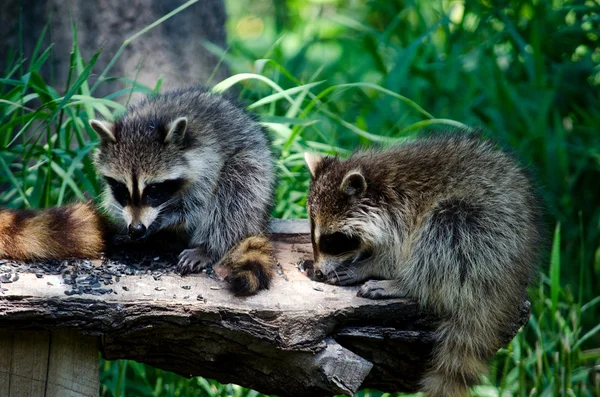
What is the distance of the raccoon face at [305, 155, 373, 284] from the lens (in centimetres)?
357

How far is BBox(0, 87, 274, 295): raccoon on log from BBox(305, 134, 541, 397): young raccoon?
308 millimetres

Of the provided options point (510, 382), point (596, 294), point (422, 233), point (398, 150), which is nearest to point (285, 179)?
point (398, 150)

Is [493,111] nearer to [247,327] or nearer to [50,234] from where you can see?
[247,327]

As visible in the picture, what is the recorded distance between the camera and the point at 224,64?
234 inches

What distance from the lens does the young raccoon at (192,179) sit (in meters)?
3.53

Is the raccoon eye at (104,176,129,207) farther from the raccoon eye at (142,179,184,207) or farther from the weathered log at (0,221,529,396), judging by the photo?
the weathered log at (0,221,529,396)

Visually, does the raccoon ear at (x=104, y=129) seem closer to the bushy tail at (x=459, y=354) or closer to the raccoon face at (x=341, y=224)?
the raccoon face at (x=341, y=224)

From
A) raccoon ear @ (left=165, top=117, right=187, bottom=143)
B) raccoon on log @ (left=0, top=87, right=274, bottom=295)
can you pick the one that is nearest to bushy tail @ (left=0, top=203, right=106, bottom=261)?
raccoon on log @ (left=0, top=87, right=274, bottom=295)

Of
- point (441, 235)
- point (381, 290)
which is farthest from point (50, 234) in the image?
point (441, 235)

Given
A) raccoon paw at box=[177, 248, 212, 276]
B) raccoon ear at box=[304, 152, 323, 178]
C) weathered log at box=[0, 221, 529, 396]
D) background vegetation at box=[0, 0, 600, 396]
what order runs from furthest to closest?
background vegetation at box=[0, 0, 600, 396]
raccoon ear at box=[304, 152, 323, 178]
raccoon paw at box=[177, 248, 212, 276]
weathered log at box=[0, 221, 529, 396]

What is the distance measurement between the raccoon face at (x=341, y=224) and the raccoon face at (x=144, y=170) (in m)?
0.64

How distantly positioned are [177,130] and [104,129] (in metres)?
0.33

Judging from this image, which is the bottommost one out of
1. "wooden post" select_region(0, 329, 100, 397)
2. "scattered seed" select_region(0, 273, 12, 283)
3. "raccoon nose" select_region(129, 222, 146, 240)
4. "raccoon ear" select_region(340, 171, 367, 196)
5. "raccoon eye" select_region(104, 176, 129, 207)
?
"wooden post" select_region(0, 329, 100, 397)

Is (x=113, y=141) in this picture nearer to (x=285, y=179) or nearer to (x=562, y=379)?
(x=285, y=179)
